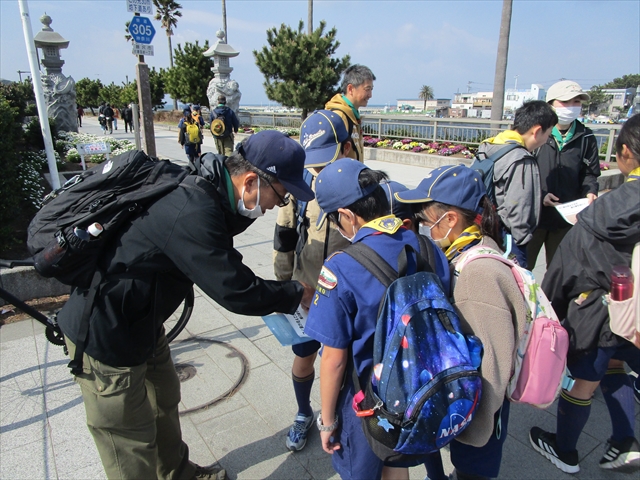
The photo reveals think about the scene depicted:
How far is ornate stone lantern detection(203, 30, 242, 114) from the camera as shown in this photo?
838 inches

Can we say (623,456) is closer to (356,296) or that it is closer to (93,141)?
(356,296)

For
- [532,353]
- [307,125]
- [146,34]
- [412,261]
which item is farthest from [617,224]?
[146,34]

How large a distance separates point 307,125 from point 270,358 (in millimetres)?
1923

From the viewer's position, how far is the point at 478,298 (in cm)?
150

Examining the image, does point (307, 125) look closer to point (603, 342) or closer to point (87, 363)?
point (87, 363)

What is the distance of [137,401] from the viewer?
5.98ft

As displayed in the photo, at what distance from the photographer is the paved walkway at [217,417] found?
8.00 ft

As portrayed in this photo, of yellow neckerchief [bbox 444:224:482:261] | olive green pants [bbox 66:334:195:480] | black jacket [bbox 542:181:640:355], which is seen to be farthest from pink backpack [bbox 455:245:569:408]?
olive green pants [bbox 66:334:195:480]

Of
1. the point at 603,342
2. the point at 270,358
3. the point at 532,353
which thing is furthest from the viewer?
the point at 270,358

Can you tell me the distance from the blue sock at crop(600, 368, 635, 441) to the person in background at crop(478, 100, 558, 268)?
85 cm

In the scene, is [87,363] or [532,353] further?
[87,363]

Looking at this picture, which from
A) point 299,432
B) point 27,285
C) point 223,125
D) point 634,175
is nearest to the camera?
point 634,175

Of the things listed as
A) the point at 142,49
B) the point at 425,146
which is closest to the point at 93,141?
the point at 142,49

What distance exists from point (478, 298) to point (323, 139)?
153cm
